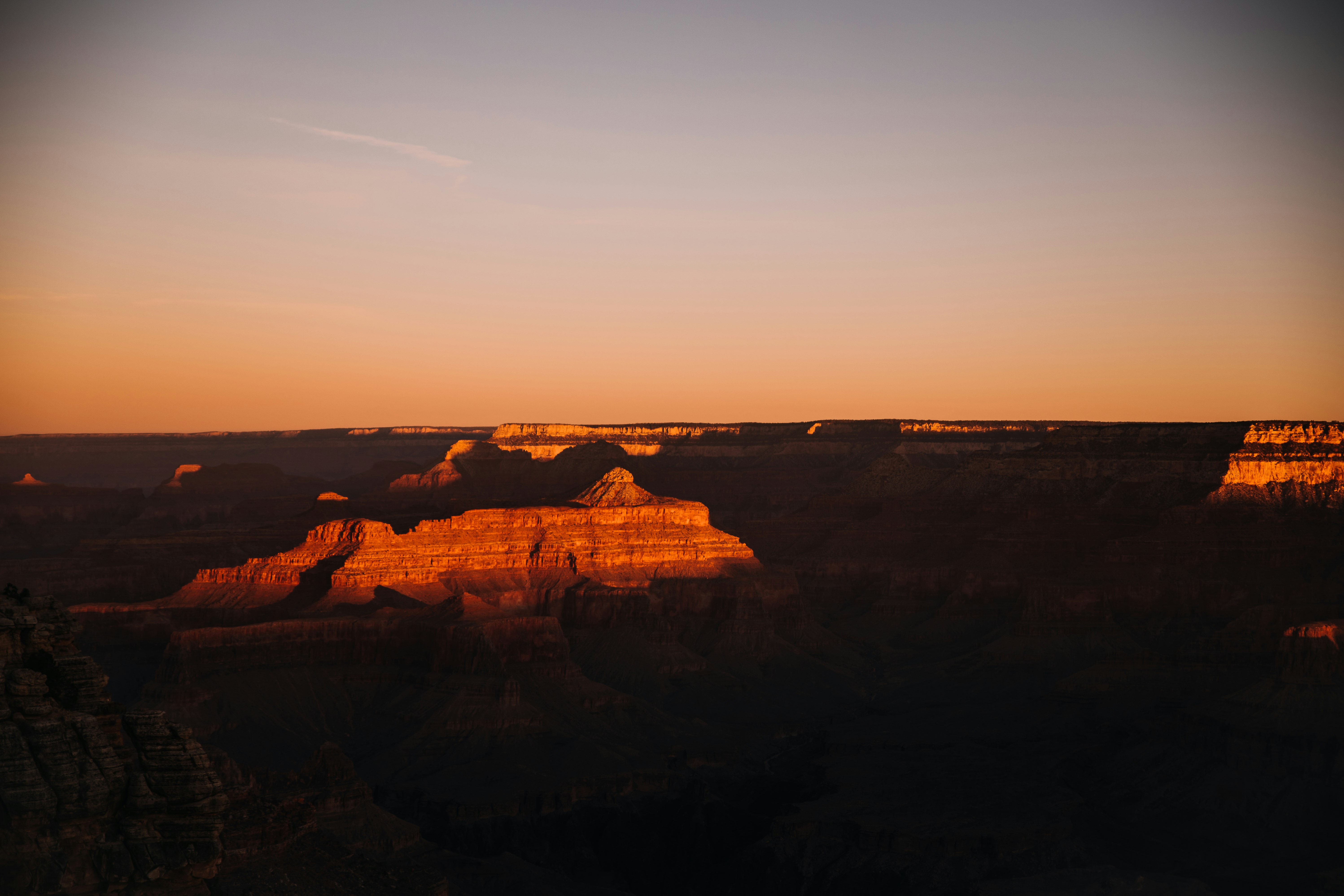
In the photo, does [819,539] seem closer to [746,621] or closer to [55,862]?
[746,621]

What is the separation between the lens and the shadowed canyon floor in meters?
40.5

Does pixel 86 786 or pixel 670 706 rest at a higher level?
pixel 86 786

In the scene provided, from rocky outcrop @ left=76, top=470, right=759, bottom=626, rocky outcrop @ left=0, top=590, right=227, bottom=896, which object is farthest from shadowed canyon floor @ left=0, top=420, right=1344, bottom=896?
rocky outcrop @ left=76, top=470, right=759, bottom=626

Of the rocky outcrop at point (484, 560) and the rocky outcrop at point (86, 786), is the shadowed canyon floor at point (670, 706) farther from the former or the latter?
the rocky outcrop at point (484, 560)

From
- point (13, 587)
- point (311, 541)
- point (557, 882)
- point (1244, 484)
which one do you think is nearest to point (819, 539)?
point (1244, 484)

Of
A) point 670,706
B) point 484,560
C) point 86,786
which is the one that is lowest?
point 670,706

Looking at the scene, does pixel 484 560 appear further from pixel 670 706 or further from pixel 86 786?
pixel 86 786

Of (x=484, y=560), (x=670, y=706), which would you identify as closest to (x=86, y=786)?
(x=670, y=706)

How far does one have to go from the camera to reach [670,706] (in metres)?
106

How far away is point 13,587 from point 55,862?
877cm

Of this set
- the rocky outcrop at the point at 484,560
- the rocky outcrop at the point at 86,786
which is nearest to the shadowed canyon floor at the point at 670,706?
the rocky outcrop at the point at 86,786

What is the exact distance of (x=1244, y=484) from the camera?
156m

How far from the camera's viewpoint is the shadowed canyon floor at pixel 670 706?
40.5 m

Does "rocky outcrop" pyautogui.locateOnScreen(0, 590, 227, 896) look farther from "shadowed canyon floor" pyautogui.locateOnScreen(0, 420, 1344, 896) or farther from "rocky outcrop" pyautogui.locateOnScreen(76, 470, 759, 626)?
"rocky outcrop" pyautogui.locateOnScreen(76, 470, 759, 626)
